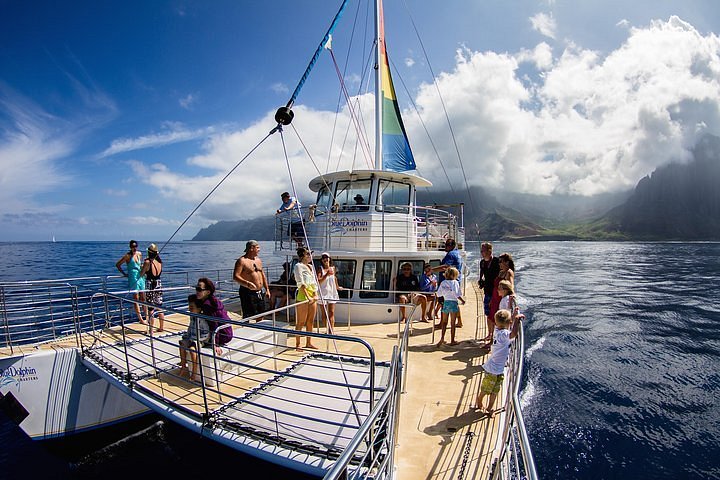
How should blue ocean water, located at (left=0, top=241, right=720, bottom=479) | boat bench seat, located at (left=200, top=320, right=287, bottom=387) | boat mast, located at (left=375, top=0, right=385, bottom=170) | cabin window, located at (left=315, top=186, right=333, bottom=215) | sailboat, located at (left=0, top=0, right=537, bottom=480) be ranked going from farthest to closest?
boat mast, located at (left=375, top=0, right=385, bottom=170) → cabin window, located at (left=315, top=186, right=333, bottom=215) → blue ocean water, located at (left=0, top=241, right=720, bottom=479) → boat bench seat, located at (left=200, top=320, right=287, bottom=387) → sailboat, located at (left=0, top=0, right=537, bottom=480)

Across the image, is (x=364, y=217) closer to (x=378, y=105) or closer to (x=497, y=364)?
(x=378, y=105)

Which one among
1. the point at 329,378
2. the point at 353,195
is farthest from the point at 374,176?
the point at 329,378

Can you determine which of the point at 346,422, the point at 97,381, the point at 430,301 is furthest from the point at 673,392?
the point at 97,381

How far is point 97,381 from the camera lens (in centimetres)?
670

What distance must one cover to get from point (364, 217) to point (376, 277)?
188 centimetres

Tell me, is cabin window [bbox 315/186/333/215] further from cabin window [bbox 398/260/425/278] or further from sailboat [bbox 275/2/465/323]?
cabin window [bbox 398/260/425/278]

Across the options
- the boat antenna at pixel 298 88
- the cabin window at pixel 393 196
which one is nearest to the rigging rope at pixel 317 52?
the boat antenna at pixel 298 88

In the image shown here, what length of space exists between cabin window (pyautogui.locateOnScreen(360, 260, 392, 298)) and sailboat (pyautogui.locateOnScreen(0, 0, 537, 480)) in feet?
0.11

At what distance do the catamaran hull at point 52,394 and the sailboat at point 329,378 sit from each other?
2 cm

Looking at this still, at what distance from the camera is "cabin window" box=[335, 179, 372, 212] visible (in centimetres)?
1088

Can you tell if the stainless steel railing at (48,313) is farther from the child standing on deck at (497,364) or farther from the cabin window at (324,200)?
the child standing on deck at (497,364)

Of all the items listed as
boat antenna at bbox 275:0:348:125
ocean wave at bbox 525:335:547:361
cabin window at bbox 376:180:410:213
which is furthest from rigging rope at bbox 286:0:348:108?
ocean wave at bbox 525:335:547:361

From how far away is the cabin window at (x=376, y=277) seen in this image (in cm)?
1054

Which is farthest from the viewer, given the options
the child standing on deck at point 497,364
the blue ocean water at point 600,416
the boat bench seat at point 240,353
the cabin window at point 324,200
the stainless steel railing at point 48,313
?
the cabin window at point 324,200
